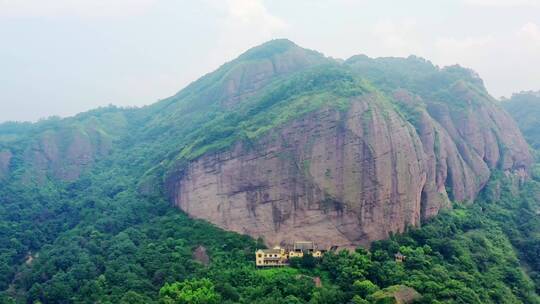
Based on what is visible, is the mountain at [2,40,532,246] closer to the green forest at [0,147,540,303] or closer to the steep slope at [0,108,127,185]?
the steep slope at [0,108,127,185]

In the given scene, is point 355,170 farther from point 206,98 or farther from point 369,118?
point 206,98

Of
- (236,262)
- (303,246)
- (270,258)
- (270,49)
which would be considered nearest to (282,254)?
(270,258)

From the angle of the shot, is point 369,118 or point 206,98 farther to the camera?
point 206,98

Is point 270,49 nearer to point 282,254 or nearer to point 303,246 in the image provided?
point 303,246

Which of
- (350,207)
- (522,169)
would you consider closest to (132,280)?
(350,207)

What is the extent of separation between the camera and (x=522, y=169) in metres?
70.8

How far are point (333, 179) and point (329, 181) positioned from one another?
418 mm

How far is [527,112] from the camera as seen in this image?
90250mm

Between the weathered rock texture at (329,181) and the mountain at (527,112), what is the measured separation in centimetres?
2775

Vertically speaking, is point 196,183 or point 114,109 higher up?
point 114,109

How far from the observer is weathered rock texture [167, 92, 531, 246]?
52031 millimetres

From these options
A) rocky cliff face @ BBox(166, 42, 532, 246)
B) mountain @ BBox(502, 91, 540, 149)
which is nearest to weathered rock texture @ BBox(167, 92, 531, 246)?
rocky cliff face @ BBox(166, 42, 532, 246)

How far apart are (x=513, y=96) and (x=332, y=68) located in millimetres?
46510

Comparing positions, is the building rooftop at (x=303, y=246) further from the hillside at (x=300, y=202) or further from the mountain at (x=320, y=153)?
the mountain at (x=320, y=153)
